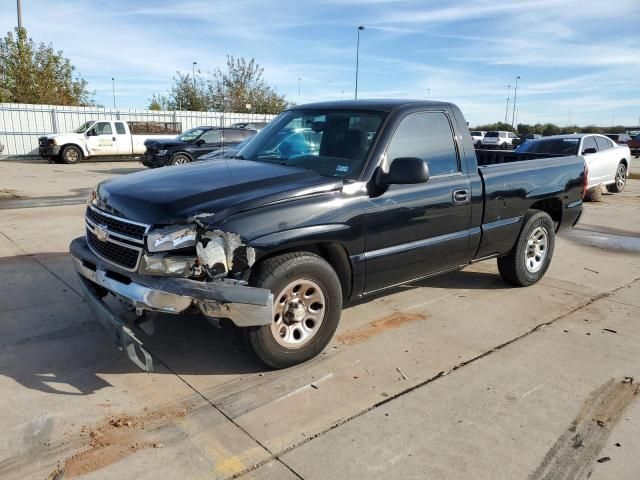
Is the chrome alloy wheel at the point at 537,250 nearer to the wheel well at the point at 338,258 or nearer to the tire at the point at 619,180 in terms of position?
the wheel well at the point at 338,258

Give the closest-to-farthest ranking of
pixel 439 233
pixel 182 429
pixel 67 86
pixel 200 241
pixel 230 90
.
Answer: pixel 182 429, pixel 200 241, pixel 439 233, pixel 67 86, pixel 230 90

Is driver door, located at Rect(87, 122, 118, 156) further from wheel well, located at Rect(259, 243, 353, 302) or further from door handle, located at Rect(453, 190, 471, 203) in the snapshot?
wheel well, located at Rect(259, 243, 353, 302)

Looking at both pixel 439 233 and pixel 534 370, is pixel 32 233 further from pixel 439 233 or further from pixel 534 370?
pixel 534 370

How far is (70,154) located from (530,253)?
2038cm

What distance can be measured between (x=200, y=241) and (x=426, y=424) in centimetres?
177

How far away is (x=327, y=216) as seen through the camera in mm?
3713

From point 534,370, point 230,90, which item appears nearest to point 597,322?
point 534,370

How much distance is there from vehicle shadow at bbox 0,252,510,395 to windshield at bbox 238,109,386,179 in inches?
58.1

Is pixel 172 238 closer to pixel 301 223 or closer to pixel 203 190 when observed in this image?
pixel 203 190

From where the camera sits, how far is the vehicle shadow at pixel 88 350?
359 centimetres

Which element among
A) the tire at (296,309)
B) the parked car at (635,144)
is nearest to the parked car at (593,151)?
the tire at (296,309)

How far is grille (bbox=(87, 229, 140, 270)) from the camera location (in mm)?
3387

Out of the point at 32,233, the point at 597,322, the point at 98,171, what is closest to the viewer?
the point at 597,322

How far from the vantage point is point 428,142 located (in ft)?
14.9
